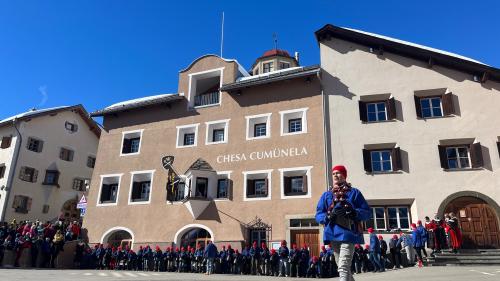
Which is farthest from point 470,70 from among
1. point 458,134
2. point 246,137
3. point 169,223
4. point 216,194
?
point 169,223

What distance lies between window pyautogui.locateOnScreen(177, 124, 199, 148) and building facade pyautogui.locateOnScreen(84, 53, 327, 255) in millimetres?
78

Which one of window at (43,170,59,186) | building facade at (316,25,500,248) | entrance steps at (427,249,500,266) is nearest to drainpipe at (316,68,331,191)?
building facade at (316,25,500,248)

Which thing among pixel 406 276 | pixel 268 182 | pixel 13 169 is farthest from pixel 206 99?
pixel 406 276

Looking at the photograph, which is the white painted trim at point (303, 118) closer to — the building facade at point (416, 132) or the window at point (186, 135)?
the building facade at point (416, 132)

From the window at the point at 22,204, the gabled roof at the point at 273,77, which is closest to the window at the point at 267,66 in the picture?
the gabled roof at the point at 273,77

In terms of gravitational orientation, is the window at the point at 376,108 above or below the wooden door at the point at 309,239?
above

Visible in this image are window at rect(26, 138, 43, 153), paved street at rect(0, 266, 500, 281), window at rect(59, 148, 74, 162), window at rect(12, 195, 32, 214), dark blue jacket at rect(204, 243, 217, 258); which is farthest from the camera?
window at rect(59, 148, 74, 162)

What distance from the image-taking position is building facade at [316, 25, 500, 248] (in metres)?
19.0

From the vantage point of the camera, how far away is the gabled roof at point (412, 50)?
66.4ft

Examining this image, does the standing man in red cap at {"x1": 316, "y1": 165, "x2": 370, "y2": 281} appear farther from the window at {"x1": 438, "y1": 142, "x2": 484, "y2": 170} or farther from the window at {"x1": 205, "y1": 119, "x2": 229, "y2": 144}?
the window at {"x1": 205, "y1": 119, "x2": 229, "y2": 144}

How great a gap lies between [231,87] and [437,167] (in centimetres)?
1290

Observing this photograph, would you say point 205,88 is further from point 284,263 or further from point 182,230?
point 284,263

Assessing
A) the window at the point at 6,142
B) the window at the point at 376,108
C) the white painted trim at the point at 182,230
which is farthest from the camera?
the window at the point at 6,142

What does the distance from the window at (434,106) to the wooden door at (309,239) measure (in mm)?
8409
